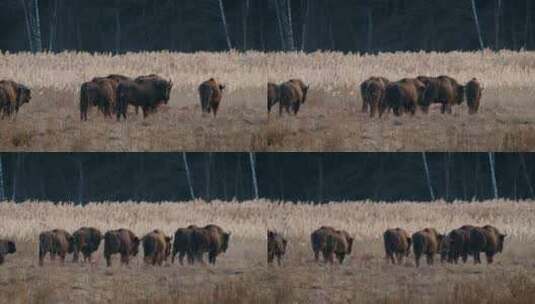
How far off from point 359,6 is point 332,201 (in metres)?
1.82

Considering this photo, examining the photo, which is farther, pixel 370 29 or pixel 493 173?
→ pixel 493 173

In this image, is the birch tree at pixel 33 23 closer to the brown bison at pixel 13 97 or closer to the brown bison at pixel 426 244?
the brown bison at pixel 13 97

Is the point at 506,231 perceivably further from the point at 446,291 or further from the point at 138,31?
the point at 138,31

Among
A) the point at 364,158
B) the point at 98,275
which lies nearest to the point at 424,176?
the point at 364,158

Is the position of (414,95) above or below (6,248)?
above

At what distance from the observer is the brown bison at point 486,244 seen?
38.7 m

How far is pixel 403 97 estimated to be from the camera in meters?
38.1

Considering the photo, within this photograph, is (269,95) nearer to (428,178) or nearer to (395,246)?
(395,246)

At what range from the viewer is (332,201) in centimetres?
3912

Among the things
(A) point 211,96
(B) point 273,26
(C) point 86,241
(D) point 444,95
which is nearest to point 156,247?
(C) point 86,241

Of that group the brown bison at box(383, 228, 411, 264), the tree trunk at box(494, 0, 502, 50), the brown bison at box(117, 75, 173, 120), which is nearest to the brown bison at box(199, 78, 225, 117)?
the brown bison at box(117, 75, 173, 120)

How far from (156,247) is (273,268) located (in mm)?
1052

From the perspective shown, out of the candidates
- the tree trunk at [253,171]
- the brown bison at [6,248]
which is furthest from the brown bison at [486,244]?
the brown bison at [6,248]

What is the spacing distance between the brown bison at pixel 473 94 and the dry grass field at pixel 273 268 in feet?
4.02
